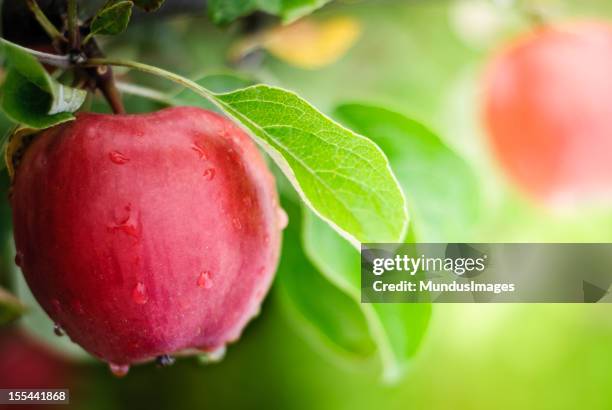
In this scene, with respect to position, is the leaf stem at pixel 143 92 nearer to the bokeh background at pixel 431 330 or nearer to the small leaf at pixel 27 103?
the small leaf at pixel 27 103

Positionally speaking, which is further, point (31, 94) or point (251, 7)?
point (251, 7)

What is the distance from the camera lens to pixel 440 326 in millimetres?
1226

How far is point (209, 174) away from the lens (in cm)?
42

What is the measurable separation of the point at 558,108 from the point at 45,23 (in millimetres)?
585

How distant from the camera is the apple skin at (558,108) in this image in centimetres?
85

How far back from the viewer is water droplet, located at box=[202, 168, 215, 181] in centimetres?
42

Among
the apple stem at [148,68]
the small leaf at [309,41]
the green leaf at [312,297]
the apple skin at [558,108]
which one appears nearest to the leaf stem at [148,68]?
the apple stem at [148,68]

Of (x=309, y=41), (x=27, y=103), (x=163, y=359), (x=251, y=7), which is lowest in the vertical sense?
(x=163, y=359)

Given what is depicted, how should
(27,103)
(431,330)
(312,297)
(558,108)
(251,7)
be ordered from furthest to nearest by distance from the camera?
(431,330), (558,108), (312,297), (251,7), (27,103)

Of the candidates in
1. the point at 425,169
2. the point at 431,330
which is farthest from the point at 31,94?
the point at 431,330

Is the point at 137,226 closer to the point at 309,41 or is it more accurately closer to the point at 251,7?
the point at 251,7

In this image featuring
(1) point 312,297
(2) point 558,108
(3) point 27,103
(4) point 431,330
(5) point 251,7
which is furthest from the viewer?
(4) point 431,330

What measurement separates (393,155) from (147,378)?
0.52 metres

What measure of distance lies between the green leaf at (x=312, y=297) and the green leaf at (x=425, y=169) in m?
0.09
